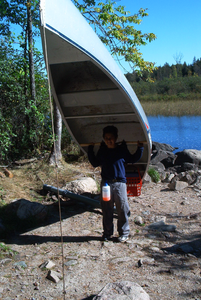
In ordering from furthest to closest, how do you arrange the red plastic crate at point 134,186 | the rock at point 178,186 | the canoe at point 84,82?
the rock at point 178,186 < the red plastic crate at point 134,186 < the canoe at point 84,82

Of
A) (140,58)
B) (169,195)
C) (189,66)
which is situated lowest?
(169,195)

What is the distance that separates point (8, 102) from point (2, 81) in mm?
546

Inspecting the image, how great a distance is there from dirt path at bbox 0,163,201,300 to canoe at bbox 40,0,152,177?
4.72 ft

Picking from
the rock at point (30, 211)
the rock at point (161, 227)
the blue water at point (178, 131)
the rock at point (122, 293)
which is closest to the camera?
the rock at point (122, 293)

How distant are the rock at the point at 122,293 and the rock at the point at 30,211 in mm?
2596

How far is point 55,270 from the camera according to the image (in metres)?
3.64

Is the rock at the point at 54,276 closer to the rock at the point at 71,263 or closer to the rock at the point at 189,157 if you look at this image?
the rock at the point at 71,263

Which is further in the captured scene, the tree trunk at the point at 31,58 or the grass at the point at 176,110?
the grass at the point at 176,110

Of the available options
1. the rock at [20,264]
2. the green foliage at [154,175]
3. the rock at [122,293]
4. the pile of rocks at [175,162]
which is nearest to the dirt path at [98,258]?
the rock at [20,264]

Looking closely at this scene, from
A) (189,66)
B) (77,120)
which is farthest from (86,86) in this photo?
(189,66)

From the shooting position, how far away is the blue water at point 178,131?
14.5 metres

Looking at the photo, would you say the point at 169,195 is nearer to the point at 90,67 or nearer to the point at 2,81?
the point at 90,67

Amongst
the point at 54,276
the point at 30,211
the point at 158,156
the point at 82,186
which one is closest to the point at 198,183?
the point at 82,186

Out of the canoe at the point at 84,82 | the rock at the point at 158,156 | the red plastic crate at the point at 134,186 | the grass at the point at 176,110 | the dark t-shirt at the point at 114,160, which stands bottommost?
the rock at the point at 158,156
